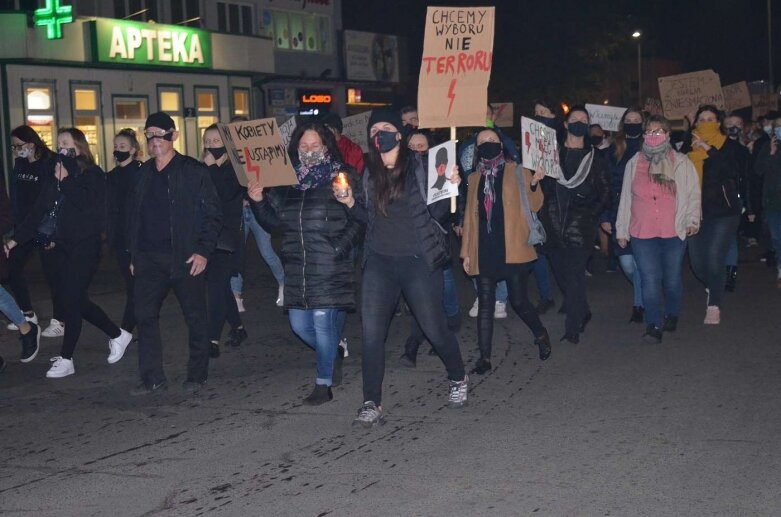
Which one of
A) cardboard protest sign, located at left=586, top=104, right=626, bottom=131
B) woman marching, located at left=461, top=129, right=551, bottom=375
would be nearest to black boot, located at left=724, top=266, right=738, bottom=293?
cardboard protest sign, located at left=586, top=104, right=626, bottom=131

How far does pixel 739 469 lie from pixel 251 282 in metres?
9.92

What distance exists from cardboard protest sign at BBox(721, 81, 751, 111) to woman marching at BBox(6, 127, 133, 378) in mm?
12416

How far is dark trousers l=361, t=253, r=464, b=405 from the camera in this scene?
713 centimetres

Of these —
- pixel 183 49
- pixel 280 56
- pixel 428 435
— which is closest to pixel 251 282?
pixel 428 435

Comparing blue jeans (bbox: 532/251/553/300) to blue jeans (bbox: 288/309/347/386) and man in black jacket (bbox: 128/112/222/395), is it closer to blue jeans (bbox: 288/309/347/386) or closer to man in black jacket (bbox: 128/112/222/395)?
blue jeans (bbox: 288/309/347/386)

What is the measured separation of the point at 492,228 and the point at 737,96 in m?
11.7

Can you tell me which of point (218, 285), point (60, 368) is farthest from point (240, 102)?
point (60, 368)

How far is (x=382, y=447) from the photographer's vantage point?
654cm

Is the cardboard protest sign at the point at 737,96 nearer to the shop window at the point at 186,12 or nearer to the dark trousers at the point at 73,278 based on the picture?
the dark trousers at the point at 73,278

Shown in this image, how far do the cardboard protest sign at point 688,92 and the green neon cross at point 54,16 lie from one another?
1566cm

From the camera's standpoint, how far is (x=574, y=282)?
973 centimetres

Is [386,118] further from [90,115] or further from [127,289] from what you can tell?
[90,115]

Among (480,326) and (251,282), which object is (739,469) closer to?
(480,326)

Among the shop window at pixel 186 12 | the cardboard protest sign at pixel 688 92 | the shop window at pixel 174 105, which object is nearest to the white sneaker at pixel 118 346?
the cardboard protest sign at pixel 688 92
